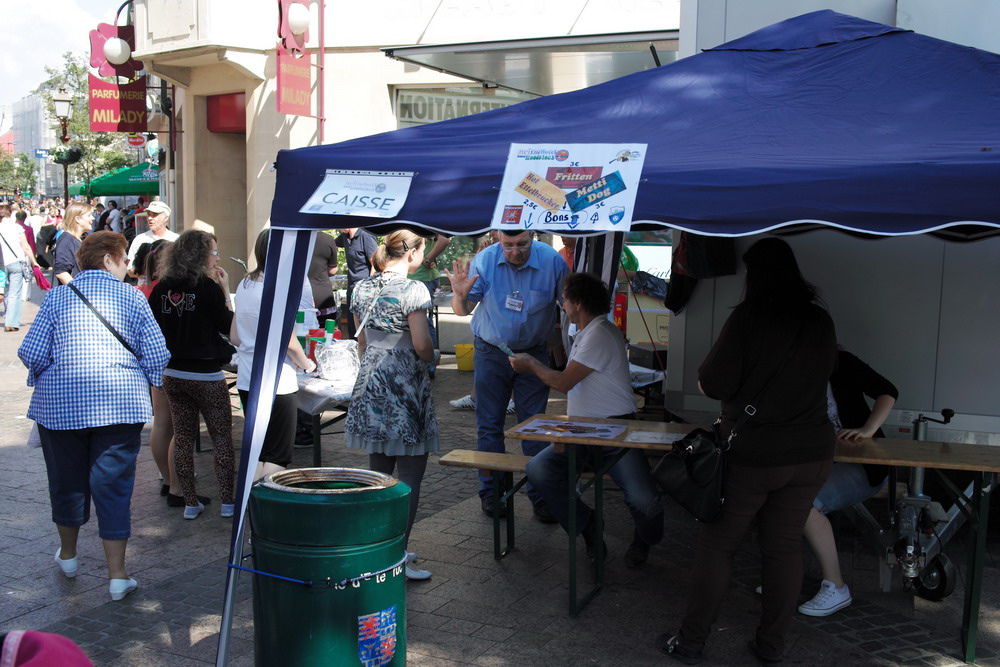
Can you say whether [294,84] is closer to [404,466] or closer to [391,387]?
[391,387]

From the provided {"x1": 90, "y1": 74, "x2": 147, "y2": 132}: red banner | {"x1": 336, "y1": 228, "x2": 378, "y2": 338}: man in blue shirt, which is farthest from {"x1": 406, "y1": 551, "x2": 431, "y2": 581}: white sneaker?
{"x1": 90, "y1": 74, "x2": 147, "y2": 132}: red banner

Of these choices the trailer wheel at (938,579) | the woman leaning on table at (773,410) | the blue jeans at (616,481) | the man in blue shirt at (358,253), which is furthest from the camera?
the man in blue shirt at (358,253)

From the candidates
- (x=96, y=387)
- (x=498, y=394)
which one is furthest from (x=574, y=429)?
(x=96, y=387)

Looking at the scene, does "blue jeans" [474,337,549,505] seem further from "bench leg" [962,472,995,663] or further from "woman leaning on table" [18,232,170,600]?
"bench leg" [962,472,995,663]

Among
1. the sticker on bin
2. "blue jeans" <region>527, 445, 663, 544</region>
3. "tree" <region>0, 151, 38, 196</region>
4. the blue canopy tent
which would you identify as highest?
"tree" <region>0, 151, 38, 196</region>

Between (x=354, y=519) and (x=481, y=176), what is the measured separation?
4.84ft

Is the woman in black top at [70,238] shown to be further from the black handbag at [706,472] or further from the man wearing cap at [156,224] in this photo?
the black handbag at [706,472]

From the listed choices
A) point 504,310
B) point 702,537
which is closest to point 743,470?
point 702,537

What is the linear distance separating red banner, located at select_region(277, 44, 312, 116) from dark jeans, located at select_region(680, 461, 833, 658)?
1132cm

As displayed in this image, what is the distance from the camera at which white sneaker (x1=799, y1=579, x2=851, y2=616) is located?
456 cm

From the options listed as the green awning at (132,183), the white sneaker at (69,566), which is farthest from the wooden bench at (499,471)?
the green awning at (132,183)

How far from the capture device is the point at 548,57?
9.68 metres

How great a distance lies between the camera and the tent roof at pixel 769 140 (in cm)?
354

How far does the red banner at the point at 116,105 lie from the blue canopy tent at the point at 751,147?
17114 millimetres
